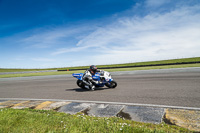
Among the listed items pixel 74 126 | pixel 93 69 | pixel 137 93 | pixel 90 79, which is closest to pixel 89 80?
pixel 90 79

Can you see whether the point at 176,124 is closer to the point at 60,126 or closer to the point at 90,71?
the point at 60,126

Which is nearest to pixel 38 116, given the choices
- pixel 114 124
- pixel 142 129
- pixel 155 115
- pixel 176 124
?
pixel 114 124

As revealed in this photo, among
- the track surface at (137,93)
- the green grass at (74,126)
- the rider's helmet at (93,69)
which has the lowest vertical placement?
the track surface at (137,93)

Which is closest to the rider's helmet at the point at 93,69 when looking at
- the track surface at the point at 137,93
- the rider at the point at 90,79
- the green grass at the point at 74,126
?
the rider at the point at 90,79

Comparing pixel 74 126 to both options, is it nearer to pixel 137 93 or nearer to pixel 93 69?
pixel 137 93

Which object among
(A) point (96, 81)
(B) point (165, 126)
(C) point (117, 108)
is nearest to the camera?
(B) point (165, 126)

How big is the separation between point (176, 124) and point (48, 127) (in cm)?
307

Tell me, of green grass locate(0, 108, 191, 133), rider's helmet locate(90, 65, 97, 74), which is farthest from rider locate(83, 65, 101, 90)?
green grass locate(0, 108, 191, 133)

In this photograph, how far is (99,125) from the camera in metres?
3.38

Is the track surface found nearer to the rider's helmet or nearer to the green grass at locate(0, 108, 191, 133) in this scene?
the rider's helmet

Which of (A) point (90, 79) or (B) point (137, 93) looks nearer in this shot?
(B) point (137, 93)

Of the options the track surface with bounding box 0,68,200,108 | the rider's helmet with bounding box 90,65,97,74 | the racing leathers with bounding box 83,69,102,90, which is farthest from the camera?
the rider's helmet with bounding box 90,65,97,74

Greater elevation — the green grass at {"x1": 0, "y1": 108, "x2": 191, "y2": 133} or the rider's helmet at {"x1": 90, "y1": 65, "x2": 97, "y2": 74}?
the rider's helmet at {"x1": 90, "y1": 65, "x2": 97, "y2": 74}

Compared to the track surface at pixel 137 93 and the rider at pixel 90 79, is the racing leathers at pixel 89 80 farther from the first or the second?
the track surface at pixel 137 93
